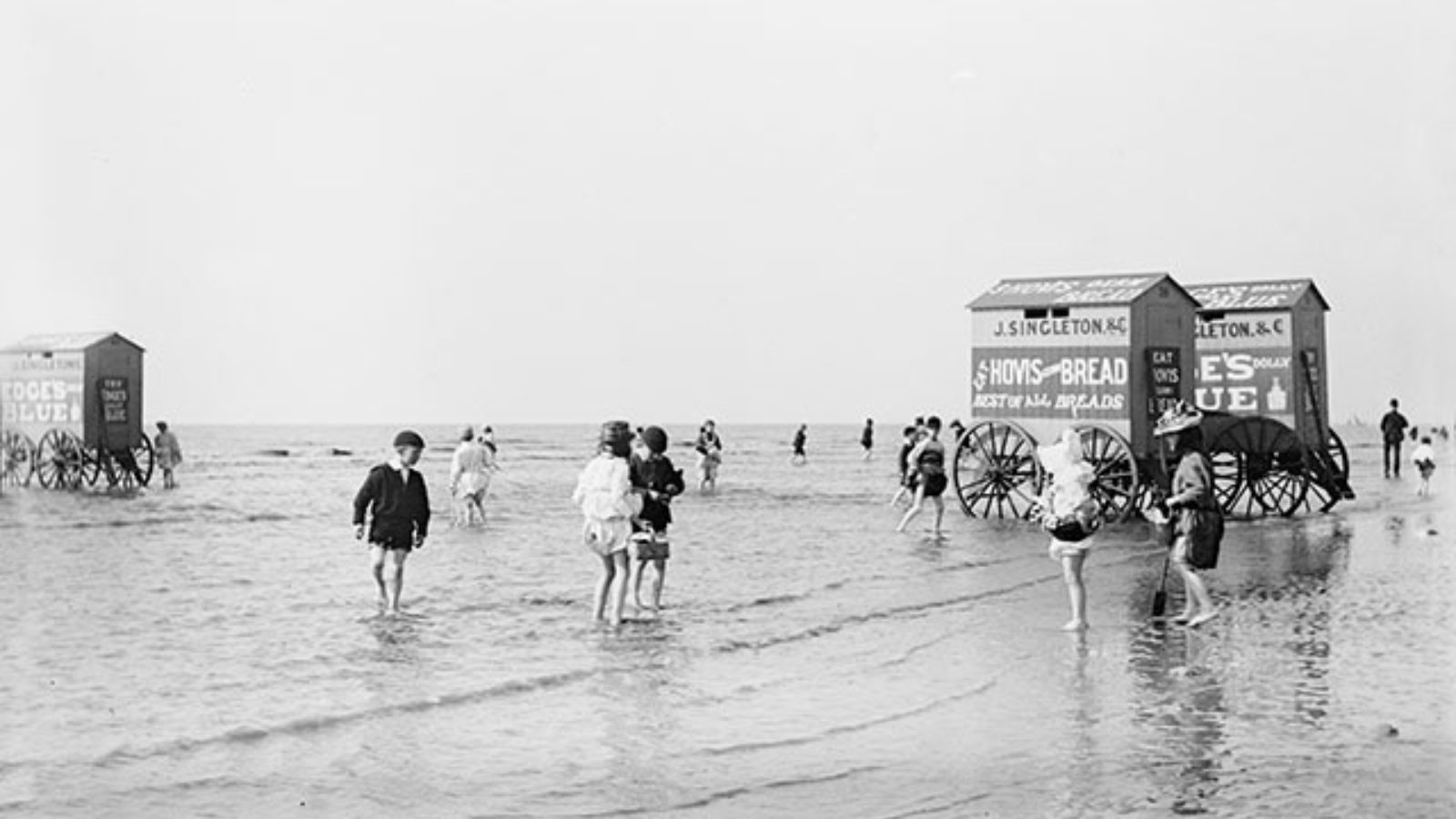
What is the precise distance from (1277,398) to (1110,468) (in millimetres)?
4477

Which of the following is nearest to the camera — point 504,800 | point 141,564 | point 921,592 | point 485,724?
point 504,800

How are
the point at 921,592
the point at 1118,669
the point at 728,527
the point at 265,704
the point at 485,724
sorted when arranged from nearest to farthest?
the point at 485,724 → the point at 265,704 → the point at 1118,669 → the point at 921,592 → the point at 728,527

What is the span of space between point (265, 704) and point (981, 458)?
1801 cm

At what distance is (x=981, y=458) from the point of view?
26.0 metres

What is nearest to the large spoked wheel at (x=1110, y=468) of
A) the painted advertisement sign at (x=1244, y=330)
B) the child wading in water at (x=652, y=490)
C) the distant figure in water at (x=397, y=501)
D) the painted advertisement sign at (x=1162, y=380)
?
the painted advertisement sign at (x=1162, y=380)

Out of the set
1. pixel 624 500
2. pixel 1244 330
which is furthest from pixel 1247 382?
pixel 624 500

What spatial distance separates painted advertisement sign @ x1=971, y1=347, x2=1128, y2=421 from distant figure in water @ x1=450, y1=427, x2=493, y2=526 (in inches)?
351

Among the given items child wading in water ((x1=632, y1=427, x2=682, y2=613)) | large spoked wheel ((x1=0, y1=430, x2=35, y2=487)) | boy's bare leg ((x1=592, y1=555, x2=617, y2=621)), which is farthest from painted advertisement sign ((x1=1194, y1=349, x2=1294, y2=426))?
large spoked wheel ((x1=0, y1=430, x2=35, y2=487))

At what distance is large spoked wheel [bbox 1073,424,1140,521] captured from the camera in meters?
23.3

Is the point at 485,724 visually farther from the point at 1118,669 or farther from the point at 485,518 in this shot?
Result: the point at 485,518

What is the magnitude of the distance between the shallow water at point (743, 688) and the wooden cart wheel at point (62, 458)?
1607 cm

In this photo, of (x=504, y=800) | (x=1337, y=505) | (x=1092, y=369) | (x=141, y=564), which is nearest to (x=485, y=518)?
(x=141, y=564)

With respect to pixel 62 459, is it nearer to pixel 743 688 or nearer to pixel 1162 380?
pixel 1162 380

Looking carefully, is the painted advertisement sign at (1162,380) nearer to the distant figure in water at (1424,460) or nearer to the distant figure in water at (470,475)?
the distant figure in water at (1424,460)
